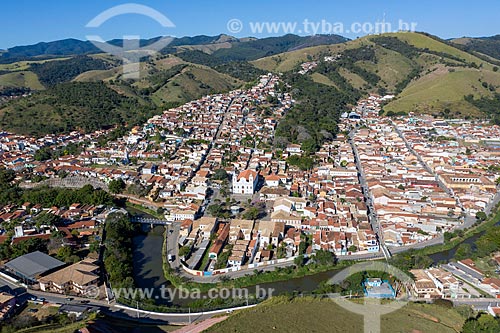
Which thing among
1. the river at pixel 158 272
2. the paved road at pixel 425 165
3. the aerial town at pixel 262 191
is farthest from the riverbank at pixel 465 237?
the paved road at pixel 425 165

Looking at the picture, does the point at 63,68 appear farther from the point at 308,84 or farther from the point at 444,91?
the point at 444,91

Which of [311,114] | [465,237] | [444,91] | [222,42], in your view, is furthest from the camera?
[222,42]

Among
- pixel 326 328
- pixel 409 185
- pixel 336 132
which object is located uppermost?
pixel 336 132

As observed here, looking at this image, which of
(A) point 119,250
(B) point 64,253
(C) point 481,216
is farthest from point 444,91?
(B) point 64,253

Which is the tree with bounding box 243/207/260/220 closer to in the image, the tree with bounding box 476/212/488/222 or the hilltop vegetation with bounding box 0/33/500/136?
the tree with bounding box 476/212/488/222

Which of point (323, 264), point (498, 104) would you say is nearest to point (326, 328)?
point (323, 264)

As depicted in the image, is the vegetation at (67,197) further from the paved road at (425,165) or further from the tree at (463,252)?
the paved road at (425,165)

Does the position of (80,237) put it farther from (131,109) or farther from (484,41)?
(484,41)
